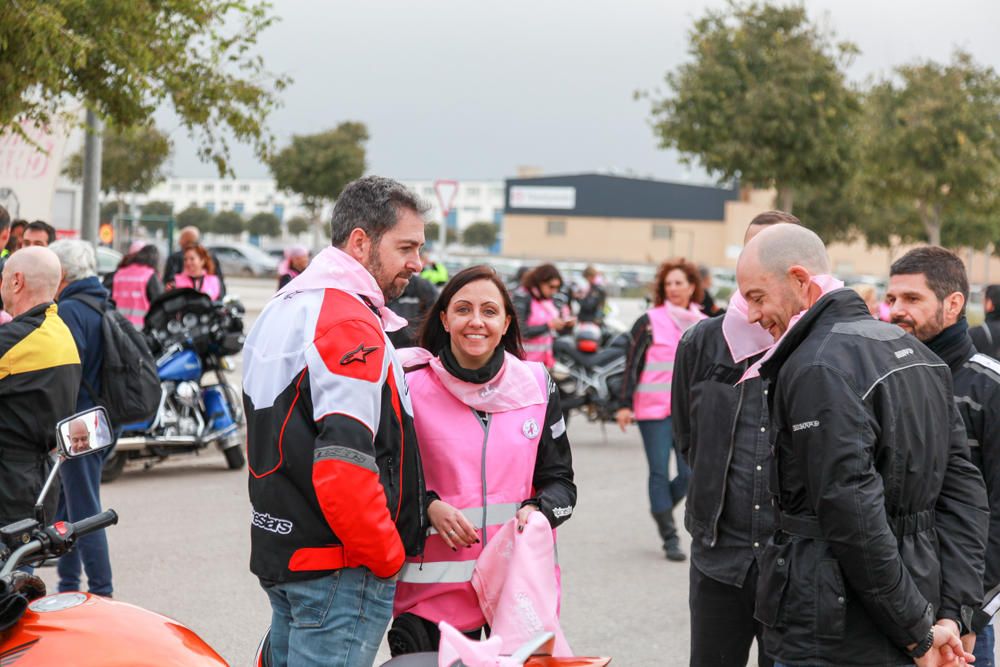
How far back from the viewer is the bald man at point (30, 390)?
4781 millimetres

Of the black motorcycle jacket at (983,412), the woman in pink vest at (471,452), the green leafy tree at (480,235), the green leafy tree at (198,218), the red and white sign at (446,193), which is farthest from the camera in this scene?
the green leafy tree at (480,235)

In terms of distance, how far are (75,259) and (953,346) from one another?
15.6ft

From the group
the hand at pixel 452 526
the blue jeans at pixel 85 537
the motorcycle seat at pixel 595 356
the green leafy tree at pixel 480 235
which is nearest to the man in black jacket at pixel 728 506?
the hand at pixel 452 526

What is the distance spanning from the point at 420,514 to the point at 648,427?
470 cm

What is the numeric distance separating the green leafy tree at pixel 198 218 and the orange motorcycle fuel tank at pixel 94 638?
60768mm

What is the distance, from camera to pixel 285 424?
3047 mm

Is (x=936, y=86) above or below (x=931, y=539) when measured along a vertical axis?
above

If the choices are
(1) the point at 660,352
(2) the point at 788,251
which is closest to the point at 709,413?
(2) the point at 788,251

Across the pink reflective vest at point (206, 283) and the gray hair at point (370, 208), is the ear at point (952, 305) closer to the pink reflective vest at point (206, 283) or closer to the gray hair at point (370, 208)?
the gray hair at point (370, 208)

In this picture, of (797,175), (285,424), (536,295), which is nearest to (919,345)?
(285,424)

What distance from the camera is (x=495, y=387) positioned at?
373 cm

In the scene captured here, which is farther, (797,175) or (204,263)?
(797,175)

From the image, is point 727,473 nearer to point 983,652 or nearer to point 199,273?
point 983,652

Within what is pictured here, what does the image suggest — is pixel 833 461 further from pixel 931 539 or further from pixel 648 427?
pixel 648 427
